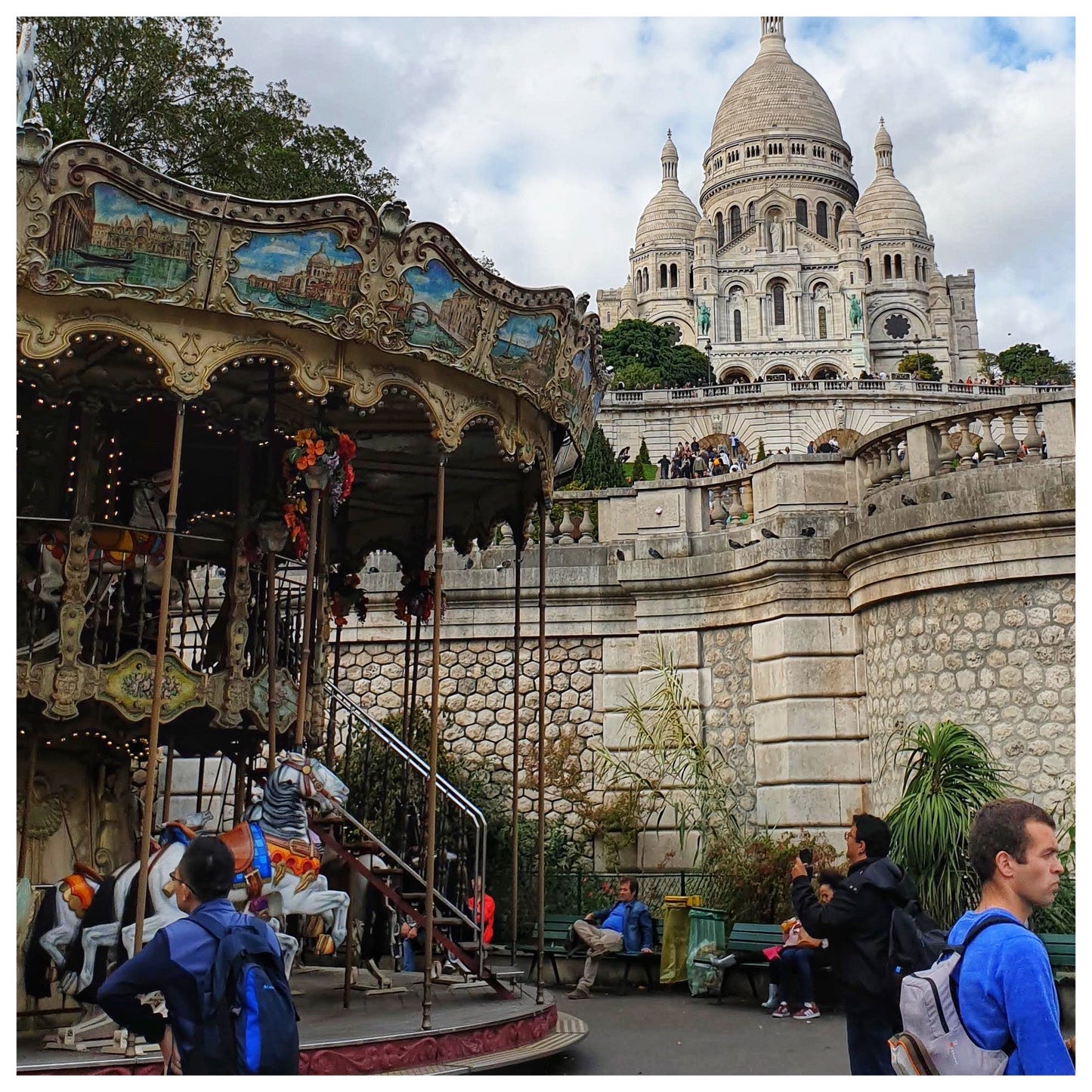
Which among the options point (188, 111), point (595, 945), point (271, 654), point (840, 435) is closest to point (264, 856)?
point (271, 654)

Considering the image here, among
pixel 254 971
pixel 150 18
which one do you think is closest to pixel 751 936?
pixel 254 971

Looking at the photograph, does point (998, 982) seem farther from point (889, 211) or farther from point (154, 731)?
point (889, 211)

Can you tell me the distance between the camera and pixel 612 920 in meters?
13.4

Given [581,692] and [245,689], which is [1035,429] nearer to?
[581,692]

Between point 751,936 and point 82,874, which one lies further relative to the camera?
point 751,936

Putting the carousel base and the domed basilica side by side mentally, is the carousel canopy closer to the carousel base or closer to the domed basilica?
the carousel base

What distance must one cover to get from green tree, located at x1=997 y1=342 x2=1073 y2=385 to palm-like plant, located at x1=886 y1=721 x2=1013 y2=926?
61779 mm

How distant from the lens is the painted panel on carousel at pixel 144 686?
29.6 ft

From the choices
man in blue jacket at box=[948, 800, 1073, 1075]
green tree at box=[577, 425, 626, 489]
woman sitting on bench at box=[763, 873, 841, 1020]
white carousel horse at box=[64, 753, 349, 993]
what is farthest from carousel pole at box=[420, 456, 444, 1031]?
green tree at box=[577, 425, 626, 489]

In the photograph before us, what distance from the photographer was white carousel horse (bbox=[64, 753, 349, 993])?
26.6 feet

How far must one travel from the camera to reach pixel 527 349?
985cm

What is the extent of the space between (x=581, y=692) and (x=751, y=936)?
15.1 feet

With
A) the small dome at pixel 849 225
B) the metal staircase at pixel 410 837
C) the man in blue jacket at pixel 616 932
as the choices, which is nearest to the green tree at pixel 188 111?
the metal staircase at pixel 410 837

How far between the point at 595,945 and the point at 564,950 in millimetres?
1030
